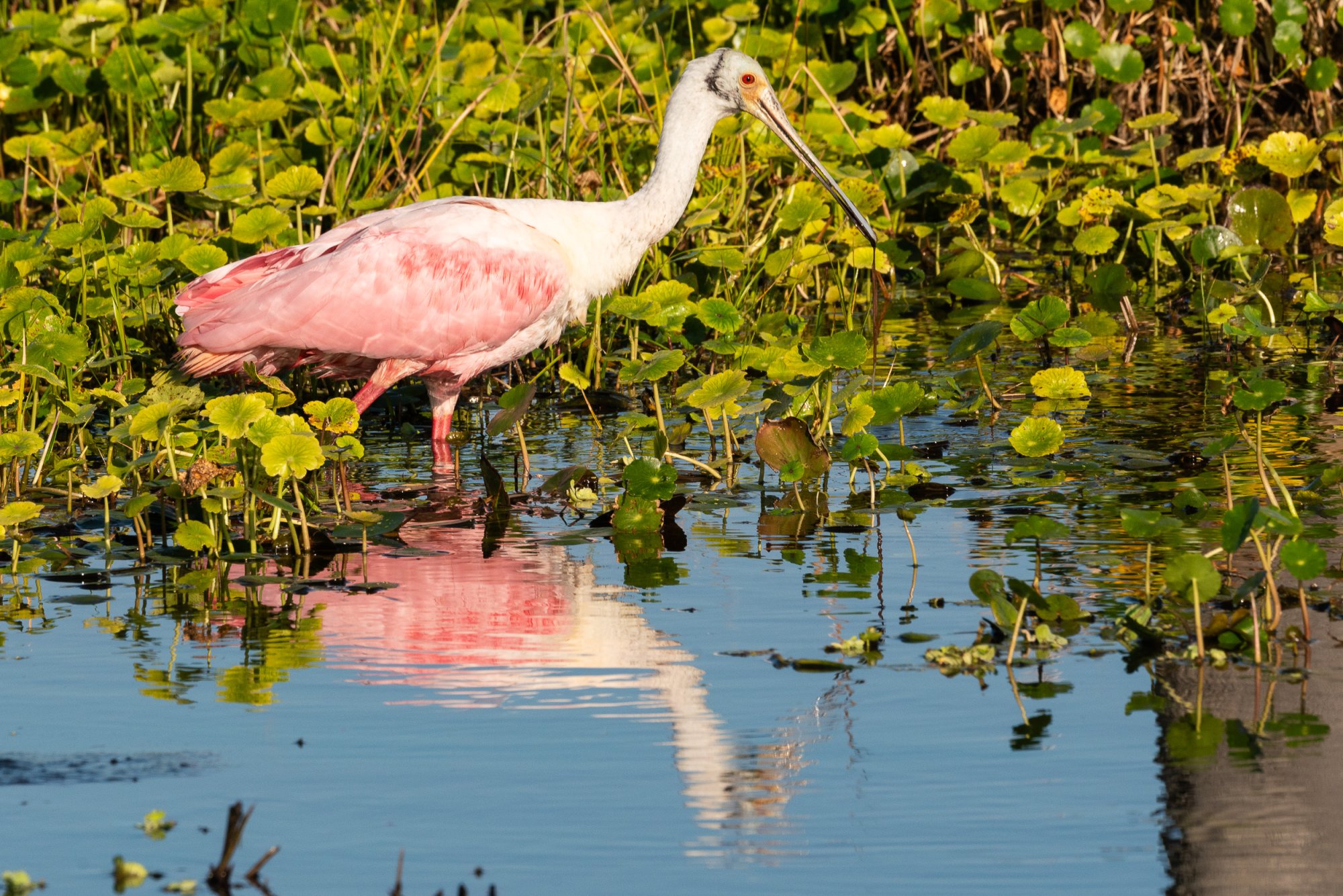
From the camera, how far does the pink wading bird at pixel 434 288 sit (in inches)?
239

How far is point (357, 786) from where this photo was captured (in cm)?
329

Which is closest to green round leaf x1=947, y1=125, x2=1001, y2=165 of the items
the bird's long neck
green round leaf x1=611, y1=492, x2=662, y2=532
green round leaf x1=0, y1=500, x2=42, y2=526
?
the bird's long neck

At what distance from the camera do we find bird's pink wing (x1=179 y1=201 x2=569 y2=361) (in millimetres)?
6051

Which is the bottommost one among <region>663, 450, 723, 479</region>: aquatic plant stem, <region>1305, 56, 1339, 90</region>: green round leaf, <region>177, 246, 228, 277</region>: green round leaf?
<region>663, 450, 723, 479</region>: aquatic plant stem

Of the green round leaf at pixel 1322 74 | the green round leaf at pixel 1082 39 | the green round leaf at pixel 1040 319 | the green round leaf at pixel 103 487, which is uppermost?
the green round leaf at pixel 1082 39

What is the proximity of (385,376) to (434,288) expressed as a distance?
1.26 ft

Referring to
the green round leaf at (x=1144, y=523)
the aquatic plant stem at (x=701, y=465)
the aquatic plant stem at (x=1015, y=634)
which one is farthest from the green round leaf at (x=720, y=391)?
the aquatic plant stem at (x=1015, y=634)

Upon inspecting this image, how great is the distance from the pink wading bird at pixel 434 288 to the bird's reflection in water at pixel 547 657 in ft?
4.30

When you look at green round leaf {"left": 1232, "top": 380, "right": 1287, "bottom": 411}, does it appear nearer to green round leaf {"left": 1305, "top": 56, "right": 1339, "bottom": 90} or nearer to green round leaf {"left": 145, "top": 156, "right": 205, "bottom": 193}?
green round leaf {"left": 145, "top": 156, "right": 205, "bottom": 193}

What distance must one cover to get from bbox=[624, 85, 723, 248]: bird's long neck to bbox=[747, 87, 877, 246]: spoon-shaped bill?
12.8 inches

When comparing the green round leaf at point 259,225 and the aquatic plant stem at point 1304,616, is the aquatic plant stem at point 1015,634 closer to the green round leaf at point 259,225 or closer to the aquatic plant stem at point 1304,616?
the aquatic plant stem at point 1304,616

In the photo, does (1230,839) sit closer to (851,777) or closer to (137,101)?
(851,777)

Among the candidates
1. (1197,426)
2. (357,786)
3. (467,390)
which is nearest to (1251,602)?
(357,786)

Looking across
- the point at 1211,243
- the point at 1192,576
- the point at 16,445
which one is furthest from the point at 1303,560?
the point at 1211,243
